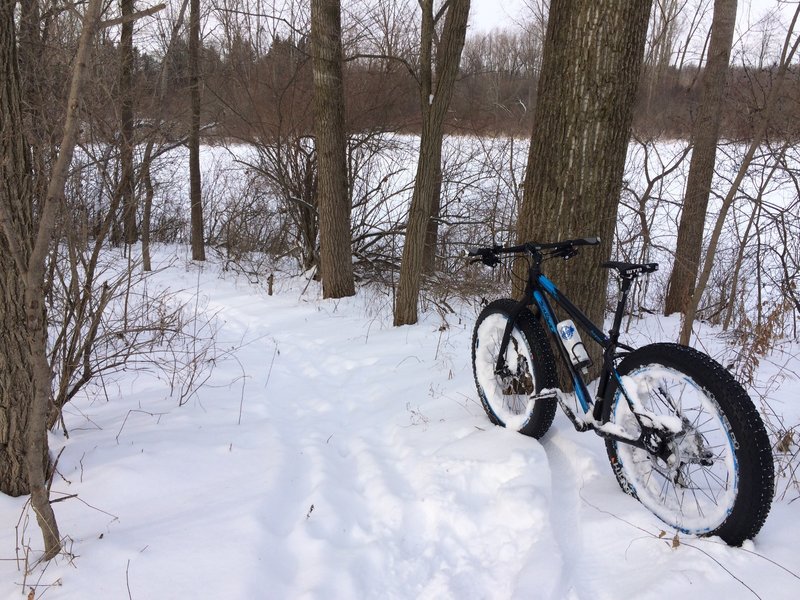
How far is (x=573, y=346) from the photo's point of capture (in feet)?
8.11

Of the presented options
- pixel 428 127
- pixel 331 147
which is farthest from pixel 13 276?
pixel 331 147

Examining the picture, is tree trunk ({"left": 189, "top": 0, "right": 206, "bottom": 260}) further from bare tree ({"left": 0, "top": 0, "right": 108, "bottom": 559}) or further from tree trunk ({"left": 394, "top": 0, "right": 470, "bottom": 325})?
bare tree ({"left": 0, "top": 0, "right": 108, "bottom": 559})

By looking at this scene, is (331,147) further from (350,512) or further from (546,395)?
(350,512)

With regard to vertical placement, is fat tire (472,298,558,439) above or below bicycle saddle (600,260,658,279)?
below

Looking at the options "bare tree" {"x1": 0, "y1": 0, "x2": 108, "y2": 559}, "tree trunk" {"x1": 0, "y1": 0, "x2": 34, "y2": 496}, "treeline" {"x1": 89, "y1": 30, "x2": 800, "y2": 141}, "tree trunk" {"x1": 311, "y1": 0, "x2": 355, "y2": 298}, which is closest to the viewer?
"bare tree" {"x1": 0, "y1": 0, "x2": 108, "y2": 559}

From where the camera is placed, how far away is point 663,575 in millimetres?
1781

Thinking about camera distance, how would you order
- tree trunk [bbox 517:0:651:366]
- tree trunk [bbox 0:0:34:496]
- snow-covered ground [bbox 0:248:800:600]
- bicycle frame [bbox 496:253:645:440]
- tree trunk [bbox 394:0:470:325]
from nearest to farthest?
snow-covered ground [bbox 0:248:800:600]
tree trunk [bbox 0:0:34:496]
bicycle frame [bbox 496:253:645:440]
tree trunk [bbox 517:0:651:366]
tree trunk [bbox 394:0:470:325]

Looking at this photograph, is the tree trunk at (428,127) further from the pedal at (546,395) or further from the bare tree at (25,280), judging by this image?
the bare tree at (25,280)

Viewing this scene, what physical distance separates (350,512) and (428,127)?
4148 millimetres

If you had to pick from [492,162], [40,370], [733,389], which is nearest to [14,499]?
[40,370]

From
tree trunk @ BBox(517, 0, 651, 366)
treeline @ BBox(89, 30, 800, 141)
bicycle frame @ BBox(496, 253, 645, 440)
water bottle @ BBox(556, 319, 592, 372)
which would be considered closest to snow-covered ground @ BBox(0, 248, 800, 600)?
bicycle frame @ BBox(496, 253, 645, 440)

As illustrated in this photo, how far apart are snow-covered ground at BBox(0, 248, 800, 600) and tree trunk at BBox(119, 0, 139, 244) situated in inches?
53.1

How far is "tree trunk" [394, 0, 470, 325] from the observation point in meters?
5.13

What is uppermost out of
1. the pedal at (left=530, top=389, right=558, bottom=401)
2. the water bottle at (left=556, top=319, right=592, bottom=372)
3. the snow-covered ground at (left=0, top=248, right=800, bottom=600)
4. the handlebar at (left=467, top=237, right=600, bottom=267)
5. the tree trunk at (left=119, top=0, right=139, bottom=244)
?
the tree trunk at (left=119, top=0, right=139, bottom=244)
